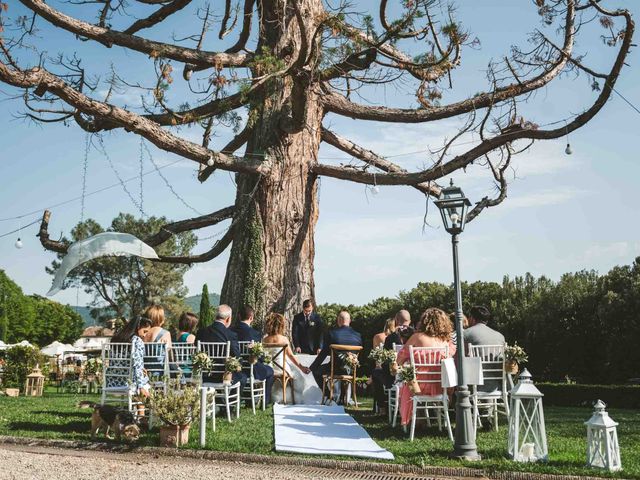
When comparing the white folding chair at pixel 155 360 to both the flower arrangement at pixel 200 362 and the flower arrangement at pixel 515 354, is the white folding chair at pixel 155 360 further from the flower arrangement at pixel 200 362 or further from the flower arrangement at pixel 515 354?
the flower arrangement at pixel 515 354

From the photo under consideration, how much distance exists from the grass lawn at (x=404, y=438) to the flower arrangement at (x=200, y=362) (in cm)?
75

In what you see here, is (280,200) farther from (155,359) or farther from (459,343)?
(459,343)

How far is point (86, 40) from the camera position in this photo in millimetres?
13305

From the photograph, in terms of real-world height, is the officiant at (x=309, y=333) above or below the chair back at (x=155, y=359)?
above

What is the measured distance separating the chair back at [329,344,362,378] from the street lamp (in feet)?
12.2

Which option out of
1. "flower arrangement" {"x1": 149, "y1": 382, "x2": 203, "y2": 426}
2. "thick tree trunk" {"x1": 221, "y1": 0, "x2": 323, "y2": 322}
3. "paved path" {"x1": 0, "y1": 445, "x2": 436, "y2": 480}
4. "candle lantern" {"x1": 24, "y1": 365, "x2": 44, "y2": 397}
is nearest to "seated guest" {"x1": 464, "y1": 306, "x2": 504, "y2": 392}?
"paved path" {"x1": 0, "y1": 445, "x2": 436, "y2": 480}

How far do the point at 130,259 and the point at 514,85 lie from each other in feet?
112

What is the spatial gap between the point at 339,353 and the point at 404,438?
3132 millimetres

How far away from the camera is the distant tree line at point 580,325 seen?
22.4 m

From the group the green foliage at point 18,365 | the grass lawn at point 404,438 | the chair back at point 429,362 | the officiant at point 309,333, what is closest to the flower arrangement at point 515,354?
the chair back at point 429,362

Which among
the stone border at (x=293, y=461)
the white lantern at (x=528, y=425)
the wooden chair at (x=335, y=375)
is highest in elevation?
the wooden chair at (x=335, y=375)

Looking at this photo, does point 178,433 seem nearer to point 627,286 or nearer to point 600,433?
point 600,433

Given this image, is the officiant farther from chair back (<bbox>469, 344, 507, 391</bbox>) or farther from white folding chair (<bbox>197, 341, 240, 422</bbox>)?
chair back (<bbox>469, 344, 507, 391</bbox>)

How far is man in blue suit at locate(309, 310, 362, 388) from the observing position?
11234 mm
